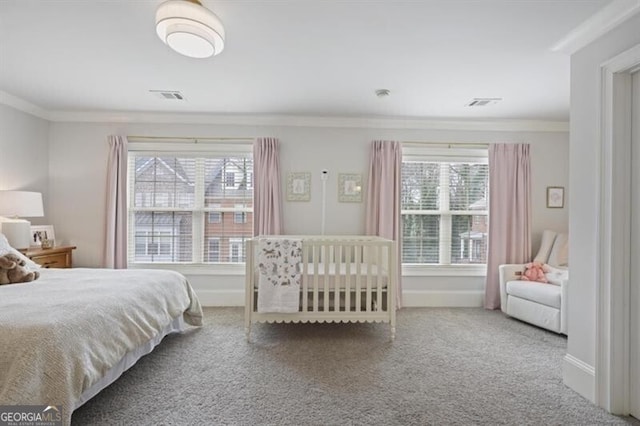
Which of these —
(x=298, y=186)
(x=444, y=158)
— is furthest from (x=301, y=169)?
(x=444, y=158)

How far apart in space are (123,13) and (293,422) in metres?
2.51

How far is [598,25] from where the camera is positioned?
74.2 inches

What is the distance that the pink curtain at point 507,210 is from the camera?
3.79 metres

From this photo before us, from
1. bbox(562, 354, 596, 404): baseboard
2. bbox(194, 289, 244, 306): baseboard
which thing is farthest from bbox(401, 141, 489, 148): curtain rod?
bbox(194, 289, 244, 306): baseboard

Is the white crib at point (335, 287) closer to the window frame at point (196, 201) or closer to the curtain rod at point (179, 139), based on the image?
the window frame at point (196, 201)

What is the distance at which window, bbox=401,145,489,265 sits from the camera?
13.2ft

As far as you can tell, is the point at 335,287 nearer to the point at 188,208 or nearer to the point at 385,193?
the point at 385,193

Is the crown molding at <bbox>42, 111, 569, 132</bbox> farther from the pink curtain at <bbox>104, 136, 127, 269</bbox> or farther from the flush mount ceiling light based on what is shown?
the flush mount ceiling light

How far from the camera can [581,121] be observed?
2.00 metres

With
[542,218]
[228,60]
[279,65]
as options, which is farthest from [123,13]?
[542,218]

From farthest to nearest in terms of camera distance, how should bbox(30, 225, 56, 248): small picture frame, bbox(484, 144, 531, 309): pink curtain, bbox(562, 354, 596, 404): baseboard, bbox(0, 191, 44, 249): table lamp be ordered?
bbox(484, 144, 531, 309): pink curtain < bbox(30, 225, 56, 248): small picture frame < bbox(0, 191, 44, 249): table lamp < bbox(562, 354, 596, 404): baseboard

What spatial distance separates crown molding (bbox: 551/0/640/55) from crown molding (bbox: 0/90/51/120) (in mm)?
4867

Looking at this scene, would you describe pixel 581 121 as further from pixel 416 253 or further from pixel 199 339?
pixel 199 339

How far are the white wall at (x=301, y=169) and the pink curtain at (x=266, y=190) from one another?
0.16m
